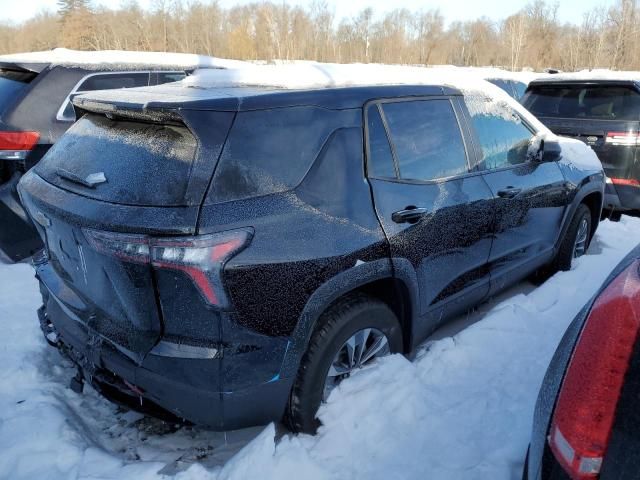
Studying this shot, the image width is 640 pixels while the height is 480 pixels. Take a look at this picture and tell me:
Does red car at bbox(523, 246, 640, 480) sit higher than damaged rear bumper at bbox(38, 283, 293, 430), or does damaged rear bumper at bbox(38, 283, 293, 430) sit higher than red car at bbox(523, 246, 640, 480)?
red car at bbox(523, 246, 640, 480)

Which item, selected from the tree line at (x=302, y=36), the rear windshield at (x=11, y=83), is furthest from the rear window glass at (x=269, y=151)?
the tree line at (x=302, y=36)

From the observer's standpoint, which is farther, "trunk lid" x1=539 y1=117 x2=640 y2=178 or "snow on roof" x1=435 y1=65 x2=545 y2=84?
"snow on roof" x1=435 y1=65 x2=545 y2=84

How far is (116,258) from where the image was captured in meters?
1.96

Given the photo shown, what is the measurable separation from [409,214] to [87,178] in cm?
151

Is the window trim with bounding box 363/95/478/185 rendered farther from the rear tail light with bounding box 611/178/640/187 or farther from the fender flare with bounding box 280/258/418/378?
Result: the rear tail light with bounding box 611/178/640/187

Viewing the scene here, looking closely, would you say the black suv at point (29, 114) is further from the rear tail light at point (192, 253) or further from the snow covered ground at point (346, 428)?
the rear tail light at point (192, 253)

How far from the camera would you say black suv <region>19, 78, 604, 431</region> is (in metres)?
1.95

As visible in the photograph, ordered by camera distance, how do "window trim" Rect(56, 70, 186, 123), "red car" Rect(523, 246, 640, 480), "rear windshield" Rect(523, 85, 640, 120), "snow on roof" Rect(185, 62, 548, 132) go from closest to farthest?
"red car" Rect(523, 246, 640, 480) → "snow on roof" Rect(185, 62, 548, 132) → "window trim" Rect(56, 70, 186, 123) → "rear windshield" Rect(523, 85, 640, 120)

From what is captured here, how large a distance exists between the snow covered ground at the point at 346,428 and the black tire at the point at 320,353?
9 cm

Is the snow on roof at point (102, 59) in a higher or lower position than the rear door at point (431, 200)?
higher

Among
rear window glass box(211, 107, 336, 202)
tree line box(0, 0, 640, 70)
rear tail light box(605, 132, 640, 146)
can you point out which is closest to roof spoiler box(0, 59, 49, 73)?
rear window glass box(211, 107, 336, 202)

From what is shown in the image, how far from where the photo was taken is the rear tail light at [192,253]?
Answer: 1.87m

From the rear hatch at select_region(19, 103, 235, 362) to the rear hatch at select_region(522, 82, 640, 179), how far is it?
5.26m

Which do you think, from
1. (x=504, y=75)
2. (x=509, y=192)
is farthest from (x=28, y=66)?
→ (x=504, y=75)
